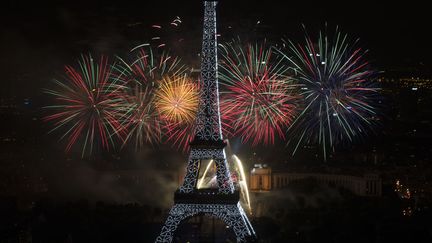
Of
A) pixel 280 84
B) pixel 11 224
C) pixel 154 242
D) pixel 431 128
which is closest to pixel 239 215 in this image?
pixel 154 242

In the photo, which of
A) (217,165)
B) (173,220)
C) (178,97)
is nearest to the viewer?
(217,165)

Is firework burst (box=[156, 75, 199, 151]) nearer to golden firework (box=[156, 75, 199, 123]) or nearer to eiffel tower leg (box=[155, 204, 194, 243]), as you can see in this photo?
golden firework (box=[156, 75, 199, 123])

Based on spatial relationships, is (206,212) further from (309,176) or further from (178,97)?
(309,176)

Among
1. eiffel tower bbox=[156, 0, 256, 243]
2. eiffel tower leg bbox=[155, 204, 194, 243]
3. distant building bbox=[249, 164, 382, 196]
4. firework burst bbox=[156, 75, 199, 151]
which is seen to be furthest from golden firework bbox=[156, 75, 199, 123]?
distant building bbox=[249, 164, 382, 196]

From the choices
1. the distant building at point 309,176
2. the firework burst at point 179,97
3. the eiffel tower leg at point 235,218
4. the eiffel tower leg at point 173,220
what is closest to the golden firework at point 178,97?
the firework burst at point 179,97

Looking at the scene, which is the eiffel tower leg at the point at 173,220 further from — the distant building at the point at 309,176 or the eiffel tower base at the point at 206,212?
the distant building at the point at 309,176

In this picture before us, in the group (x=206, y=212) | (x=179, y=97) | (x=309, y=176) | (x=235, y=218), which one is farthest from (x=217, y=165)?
(x=309, y=176)
